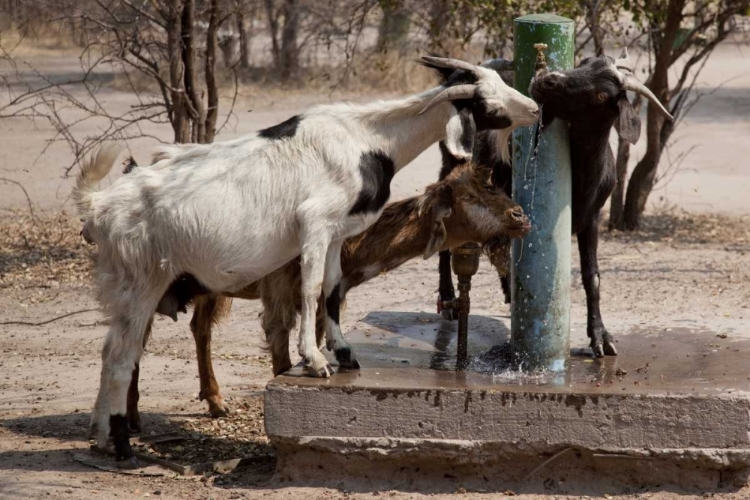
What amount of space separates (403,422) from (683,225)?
8.20 m

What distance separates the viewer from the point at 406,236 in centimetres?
638

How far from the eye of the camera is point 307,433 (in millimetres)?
5578

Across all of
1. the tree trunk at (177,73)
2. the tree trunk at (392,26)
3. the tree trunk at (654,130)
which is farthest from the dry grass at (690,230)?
the tree trunk at (177,73)

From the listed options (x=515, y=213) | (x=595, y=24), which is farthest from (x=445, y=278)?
(x=595, y=24)

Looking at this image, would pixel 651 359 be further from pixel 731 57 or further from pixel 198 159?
pixel 731 57

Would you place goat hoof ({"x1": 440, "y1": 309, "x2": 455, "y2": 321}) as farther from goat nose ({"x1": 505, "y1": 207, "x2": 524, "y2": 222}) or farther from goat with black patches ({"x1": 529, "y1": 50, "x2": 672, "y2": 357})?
goat nose ({"x1": 505, "y1": 207, "x2": 524, "y2": 222})

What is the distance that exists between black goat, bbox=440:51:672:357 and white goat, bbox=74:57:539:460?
323mm

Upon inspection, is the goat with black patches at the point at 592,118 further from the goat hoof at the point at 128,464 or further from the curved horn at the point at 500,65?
the goat hoof at the point at 128,464

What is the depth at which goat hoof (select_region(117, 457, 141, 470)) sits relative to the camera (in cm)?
601

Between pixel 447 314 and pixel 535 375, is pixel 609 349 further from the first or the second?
pixel 447 314

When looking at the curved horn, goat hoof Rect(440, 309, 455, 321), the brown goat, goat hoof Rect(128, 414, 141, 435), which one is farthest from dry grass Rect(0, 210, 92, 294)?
the curved horn

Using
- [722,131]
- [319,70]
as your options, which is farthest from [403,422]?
[319,70]

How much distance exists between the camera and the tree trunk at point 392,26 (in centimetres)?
1228

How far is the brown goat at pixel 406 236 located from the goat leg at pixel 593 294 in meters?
0.70
